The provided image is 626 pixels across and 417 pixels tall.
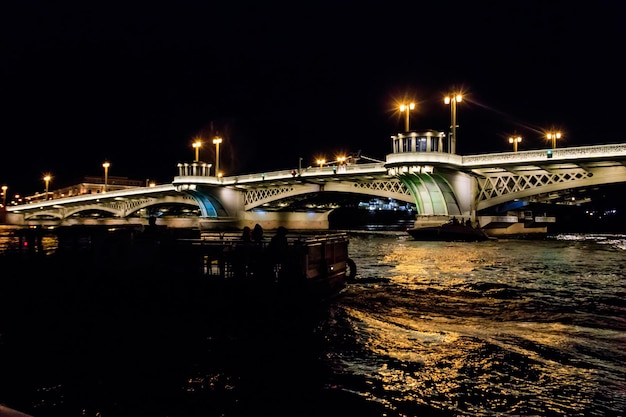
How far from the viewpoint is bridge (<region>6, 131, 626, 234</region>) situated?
49.3m

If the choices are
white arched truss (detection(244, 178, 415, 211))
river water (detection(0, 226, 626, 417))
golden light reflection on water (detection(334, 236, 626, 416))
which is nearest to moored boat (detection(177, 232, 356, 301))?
river water (detection(0, 226, 626, 417))

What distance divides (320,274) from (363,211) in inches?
5369

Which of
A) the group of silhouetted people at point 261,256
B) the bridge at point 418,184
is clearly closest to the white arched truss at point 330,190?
the bridge at point 418,184

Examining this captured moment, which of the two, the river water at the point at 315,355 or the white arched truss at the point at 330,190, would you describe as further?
the white arched truss at the point at 330,190

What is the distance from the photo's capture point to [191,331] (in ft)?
36.0

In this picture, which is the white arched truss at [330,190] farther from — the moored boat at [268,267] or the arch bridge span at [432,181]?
the moored boat at [268,267]

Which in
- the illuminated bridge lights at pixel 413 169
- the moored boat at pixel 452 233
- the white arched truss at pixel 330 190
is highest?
the illuminated bridge lights at pixel 413 169

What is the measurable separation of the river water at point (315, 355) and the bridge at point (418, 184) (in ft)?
124

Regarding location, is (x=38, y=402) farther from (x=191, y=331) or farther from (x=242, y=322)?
(x=242, y=322)

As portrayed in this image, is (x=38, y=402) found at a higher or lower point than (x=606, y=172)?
lower

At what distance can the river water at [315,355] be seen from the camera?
6879mm

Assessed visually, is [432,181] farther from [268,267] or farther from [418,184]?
[268,267]

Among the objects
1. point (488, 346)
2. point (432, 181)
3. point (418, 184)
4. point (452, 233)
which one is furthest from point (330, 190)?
point (488, 346)

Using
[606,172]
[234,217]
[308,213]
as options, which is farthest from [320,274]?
[308,213]
